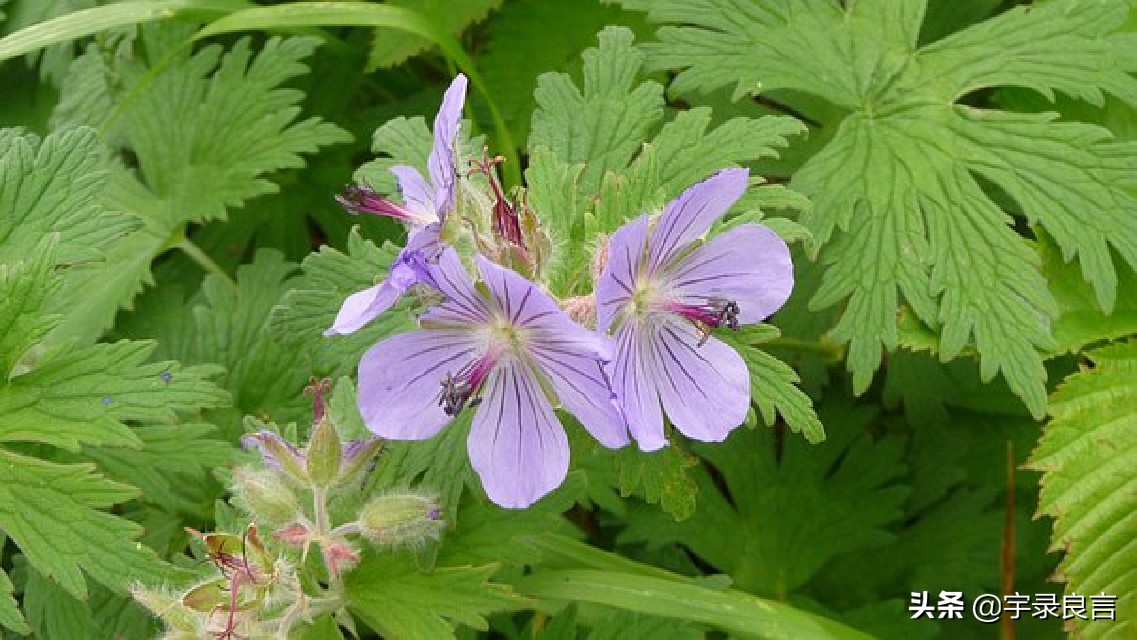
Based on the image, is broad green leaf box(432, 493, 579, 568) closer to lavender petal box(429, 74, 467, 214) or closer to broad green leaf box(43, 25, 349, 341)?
lavender petal box(429, 74, 467, 214)

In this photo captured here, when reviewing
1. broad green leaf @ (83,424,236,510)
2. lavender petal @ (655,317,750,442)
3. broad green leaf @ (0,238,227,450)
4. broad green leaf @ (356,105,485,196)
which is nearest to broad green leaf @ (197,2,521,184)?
broad green leaf @ (356,105,485,196)

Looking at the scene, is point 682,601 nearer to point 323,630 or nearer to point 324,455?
point 323,630

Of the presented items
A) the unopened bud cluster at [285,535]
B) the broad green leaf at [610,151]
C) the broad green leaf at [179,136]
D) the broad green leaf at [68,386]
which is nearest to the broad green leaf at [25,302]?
the broad green leaf at [68,386]

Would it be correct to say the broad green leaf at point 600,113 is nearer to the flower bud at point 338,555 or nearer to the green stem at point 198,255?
the flower bud at point 338,555

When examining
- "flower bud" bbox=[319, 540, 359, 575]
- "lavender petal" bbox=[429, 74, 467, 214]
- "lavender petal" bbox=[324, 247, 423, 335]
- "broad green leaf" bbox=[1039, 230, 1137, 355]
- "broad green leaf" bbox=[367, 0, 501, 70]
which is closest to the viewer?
"lavender petal" bbox=[324, 247, 423, 335]

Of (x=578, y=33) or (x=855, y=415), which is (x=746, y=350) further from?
(x=578, y=33)

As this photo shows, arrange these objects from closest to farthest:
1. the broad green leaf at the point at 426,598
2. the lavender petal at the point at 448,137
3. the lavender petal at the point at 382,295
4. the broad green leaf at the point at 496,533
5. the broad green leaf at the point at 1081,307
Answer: the lavender petal at the point at 382,295 → the lavender petal at the point at 448,137 → the broad green leaf at the point at 426,598 → the broad green leaf at the point at 496,533 → the broad green leaf at the point at 1081,307

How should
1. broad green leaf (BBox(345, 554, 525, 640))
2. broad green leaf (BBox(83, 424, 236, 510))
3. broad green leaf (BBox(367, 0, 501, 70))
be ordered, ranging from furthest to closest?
broad green leaf (BBox(367, 0, 501, 70))
broad green leaf (BBox(83, 424, 236, 510))
broad green leaf (BBox(345, 554, 525, 640))

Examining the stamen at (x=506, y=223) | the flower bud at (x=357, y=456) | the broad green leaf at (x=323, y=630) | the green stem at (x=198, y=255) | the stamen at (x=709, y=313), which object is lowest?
the broad green leaf at (x=323, y=630)

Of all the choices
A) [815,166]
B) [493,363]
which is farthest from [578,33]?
[493,363]

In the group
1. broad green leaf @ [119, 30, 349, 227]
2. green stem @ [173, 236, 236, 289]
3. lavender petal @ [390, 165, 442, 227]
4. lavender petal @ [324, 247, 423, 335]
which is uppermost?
broad green leaf @ [119, 30, 349, 227]
